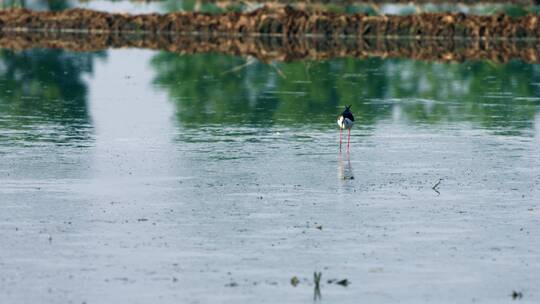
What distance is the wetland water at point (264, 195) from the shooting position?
510 inches

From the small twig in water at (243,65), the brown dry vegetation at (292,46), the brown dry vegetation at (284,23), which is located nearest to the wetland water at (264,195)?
the small twig in water at (243,65)

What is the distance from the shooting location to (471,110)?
28922 millimetres

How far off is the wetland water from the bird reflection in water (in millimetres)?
75

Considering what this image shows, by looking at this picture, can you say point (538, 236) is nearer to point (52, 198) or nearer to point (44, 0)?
point (52, 198)

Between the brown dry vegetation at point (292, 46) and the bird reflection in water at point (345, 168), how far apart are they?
21.6 m

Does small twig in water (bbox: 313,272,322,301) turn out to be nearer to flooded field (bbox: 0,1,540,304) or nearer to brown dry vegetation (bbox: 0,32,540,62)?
flooded field (bbox: 0,1,540,304)

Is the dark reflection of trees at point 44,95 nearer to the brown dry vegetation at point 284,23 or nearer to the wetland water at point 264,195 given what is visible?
the wetland water at point 264,195

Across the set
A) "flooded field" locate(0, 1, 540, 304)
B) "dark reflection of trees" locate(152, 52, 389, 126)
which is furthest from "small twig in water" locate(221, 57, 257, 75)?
"flooded field" locate(0, 1, 540, 304)

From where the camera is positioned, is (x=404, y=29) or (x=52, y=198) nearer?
(x=52, y=198)

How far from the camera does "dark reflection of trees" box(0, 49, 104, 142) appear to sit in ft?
80.3

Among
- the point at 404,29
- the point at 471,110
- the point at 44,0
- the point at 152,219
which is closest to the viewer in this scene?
the point at 152,219

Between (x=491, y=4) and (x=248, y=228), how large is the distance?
52.3 meters

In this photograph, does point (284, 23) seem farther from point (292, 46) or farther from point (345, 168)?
point (345, 168)

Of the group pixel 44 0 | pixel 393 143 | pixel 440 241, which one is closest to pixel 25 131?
pixel 393 143
